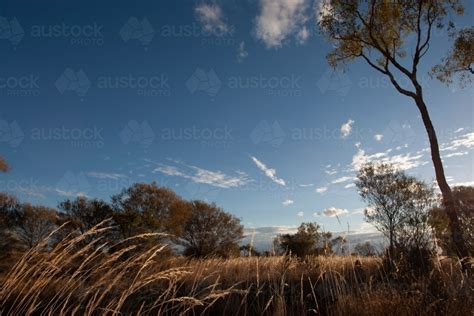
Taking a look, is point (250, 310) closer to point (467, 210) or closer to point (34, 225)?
point (467, 210)

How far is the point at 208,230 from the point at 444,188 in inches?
1133

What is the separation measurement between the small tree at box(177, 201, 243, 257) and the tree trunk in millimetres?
26238

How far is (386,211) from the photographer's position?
888 inches

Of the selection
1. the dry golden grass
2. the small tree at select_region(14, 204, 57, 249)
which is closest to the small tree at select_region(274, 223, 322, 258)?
the dry golden grass

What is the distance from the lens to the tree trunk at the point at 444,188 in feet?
39.4

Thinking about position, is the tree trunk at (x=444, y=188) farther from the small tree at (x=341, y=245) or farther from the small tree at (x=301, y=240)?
the small tree at (x=301, y=240)

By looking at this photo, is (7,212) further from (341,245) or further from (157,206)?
(341,245)

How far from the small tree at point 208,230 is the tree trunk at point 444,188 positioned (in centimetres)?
2624

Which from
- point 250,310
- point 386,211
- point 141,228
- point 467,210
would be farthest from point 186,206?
point 250,310

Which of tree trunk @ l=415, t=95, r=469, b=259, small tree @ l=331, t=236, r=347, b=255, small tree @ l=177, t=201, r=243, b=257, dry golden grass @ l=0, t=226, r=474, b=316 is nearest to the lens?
dry golden grass @ l=0, t=226, r=474, b=316

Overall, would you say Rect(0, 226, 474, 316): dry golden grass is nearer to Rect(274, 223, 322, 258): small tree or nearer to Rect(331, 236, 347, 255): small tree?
Rect(331, 236, 347, 255): small tree

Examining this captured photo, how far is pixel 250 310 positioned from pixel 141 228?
2438cm

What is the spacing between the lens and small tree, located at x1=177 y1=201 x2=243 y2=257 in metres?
37.9

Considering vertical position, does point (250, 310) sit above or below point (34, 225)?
below
